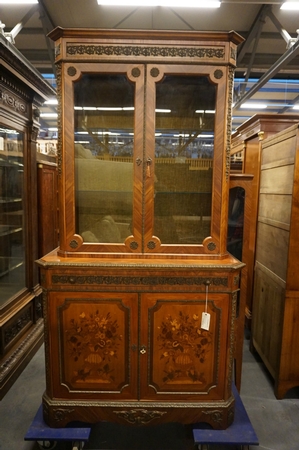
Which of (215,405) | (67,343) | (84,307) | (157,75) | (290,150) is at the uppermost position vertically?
(157,75)

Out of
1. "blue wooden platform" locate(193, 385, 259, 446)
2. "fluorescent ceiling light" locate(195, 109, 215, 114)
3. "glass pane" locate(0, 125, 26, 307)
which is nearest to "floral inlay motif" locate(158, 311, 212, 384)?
"blue wooden platform" locate(193, 385, 259, 446)

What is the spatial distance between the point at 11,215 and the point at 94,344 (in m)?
1.41

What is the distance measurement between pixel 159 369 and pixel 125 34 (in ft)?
5.67

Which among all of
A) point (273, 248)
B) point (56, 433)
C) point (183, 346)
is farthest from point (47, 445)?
point (273, 248)

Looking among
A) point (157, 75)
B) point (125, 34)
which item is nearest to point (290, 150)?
point (157, 75)

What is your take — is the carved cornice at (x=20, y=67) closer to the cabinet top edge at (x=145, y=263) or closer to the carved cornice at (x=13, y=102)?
the carved cornice at (x=13, y=102)

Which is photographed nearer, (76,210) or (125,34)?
(125,34)

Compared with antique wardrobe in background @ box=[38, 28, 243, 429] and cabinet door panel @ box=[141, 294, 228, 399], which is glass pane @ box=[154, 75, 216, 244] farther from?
cabinet door panel @ box=[141, 294, 228, 399]

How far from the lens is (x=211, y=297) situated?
1.55 m

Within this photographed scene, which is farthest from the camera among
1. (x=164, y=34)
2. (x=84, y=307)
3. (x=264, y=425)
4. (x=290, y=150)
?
(x=290, y=150)

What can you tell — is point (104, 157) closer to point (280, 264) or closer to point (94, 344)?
point (94, 344)

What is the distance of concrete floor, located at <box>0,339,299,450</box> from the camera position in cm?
167

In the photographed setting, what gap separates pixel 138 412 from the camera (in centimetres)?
159

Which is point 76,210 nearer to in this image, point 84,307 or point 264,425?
point 84,307
